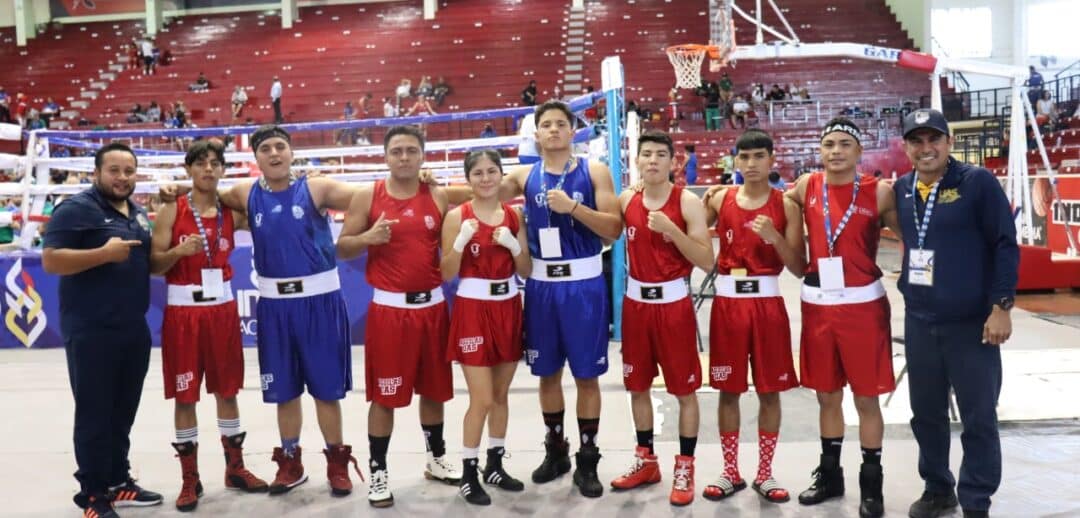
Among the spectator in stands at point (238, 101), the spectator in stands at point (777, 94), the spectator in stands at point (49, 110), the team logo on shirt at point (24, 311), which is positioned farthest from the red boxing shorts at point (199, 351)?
the spectator in stands at point (49, 110)

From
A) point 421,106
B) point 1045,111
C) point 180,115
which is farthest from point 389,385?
point 180,115

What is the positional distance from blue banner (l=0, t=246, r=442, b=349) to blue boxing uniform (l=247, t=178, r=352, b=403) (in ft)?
10.2

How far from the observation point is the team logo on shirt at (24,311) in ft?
23.5

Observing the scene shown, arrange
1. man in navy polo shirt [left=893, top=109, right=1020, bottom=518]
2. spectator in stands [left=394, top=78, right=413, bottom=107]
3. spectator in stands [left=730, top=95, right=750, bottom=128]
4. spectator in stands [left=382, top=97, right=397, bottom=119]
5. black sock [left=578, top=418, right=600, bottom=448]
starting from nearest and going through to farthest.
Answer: man in navy polo shirt [left=893, top=109, right=1020, bottom=518]
black sock [left=578, top=418, right=600, bottom=448]
spectator in stands [left=730, top=95, right=750, bottom=128]
spectator in stands [left=382, top=97, right=397, bottom=119]
spectator in stands [left=394, top=78, right=413, bottom=107]

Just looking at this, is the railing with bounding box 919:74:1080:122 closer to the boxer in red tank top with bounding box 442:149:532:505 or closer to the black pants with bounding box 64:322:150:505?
the boxer in red tank top with bounding box 442:149:532:505

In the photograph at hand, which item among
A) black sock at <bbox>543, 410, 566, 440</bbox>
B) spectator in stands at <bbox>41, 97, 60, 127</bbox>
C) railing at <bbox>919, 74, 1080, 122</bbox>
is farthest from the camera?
spectator in stands at <bbox>41, 97, 60, 127</bbox>

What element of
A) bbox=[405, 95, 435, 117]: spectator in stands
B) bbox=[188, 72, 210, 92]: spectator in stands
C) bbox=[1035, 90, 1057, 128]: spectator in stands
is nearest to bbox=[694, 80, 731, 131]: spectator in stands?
bbox=[1035, 90, 1057, 128]: spectator in stands

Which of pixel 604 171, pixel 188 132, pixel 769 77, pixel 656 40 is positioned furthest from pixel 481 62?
pixel 604 171

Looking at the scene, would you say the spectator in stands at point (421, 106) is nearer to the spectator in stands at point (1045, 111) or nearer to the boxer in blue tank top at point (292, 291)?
the spectator in stands at point (1045, 111)

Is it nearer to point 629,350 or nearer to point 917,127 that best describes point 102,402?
point 629,350

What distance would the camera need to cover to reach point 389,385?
11.7ft

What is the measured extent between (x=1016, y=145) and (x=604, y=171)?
7.87 metres

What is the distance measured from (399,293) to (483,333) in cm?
40

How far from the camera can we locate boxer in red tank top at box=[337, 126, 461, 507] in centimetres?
358
